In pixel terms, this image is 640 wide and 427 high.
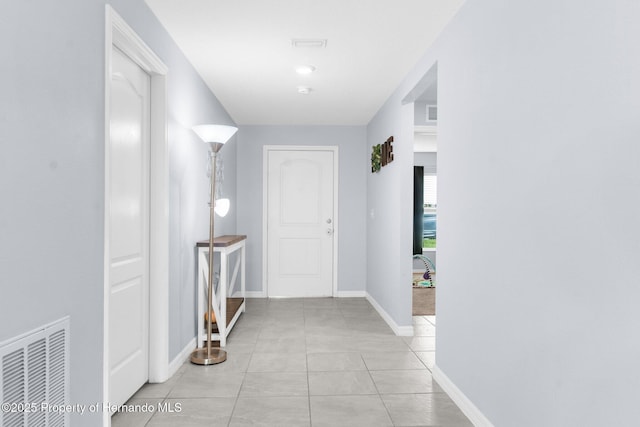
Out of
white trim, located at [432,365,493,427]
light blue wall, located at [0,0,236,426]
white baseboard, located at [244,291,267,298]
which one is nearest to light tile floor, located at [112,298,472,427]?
white trim, located at [432,365,493,427]

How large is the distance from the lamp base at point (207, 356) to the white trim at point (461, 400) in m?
1.61

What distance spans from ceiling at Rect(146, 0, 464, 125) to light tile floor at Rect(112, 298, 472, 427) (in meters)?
2.37

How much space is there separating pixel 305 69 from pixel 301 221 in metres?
2.79

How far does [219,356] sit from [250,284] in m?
2.69

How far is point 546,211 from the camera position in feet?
5.55

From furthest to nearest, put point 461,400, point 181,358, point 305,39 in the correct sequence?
point 181,358 → point 305,39 → point 461,400

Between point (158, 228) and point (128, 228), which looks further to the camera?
point (158, 228)

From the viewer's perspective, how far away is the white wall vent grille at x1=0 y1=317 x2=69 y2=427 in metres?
1.30

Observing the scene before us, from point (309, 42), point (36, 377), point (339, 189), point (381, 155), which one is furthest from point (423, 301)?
point (36, 377)

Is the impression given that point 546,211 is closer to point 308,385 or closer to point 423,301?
point 308,385

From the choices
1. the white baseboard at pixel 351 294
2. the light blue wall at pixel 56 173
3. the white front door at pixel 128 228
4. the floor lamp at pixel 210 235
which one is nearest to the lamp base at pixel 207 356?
the floor lamp at pixel 210 235

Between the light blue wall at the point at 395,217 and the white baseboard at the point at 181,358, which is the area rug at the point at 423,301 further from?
the white baseboard at the point at 181,358

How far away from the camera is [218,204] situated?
3.78 metres

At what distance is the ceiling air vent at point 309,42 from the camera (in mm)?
3092
